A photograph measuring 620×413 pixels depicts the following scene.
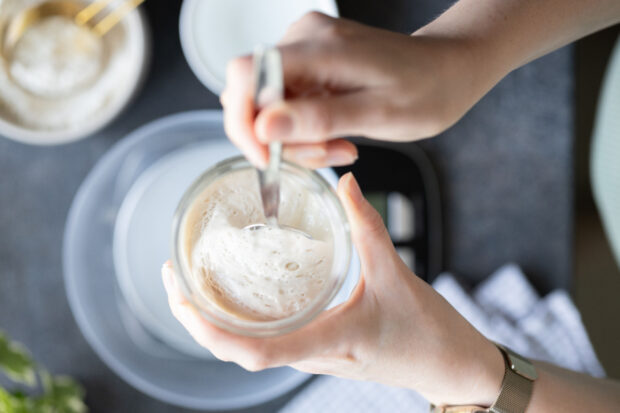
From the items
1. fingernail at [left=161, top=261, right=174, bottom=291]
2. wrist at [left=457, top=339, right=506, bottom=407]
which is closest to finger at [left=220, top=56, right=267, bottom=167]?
fingernail at [left=161, top=261, right=174, bottom=291]

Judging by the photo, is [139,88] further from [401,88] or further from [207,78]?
[401,88]

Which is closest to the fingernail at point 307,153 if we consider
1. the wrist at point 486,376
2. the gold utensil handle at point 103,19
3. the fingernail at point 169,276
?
the fingernail at point 169,276

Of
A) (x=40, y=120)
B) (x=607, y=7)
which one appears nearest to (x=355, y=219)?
(x=607, y=7)

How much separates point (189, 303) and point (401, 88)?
0.17m

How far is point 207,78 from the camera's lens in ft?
1.78

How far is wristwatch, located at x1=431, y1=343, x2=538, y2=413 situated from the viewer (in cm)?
45

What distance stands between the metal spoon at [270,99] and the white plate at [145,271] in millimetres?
239

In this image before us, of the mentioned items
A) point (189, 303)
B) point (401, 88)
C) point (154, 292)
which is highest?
point (401, 88)

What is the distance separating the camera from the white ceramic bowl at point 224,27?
0.54 metres

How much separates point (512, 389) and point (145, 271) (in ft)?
1.15

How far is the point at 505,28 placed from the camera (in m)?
0.37

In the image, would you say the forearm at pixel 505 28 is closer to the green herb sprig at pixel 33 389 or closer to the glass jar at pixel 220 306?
the glass jar at pixel 220 306

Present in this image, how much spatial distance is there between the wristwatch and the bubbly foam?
197 millimetres

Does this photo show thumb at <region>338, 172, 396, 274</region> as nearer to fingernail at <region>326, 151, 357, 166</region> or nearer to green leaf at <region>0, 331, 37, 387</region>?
fingernail at <region>326, 151, 357, 166</region>
